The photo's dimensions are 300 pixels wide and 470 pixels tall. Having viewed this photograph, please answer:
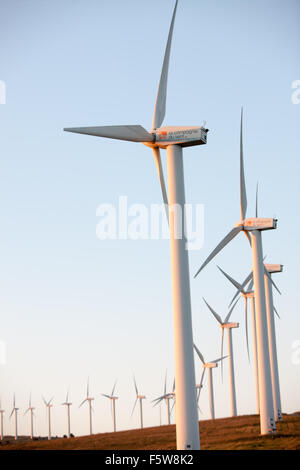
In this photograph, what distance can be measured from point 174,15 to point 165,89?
5053 mm

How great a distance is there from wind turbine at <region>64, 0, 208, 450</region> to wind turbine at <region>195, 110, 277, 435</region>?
29.5 feet

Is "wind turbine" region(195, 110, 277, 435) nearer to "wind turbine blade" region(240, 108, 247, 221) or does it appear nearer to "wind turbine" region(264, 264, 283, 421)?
"wind turbine blade" region(240, 108, 247, 221)

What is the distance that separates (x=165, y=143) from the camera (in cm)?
4472

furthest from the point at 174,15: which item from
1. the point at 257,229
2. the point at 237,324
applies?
the point at 237,324

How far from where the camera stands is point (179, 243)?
135ft

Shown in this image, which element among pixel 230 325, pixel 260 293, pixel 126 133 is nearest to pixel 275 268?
pixel 230 325

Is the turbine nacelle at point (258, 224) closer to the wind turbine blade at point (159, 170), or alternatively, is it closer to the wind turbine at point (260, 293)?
the wind turbine at point (260, 293)

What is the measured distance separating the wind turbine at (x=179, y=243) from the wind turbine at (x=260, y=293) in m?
8.99

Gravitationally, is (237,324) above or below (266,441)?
above

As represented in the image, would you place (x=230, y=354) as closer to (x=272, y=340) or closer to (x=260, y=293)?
(x=272, y=340)

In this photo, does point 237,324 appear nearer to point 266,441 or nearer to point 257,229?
point 257,229

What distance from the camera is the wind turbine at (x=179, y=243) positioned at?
39438 millimetres

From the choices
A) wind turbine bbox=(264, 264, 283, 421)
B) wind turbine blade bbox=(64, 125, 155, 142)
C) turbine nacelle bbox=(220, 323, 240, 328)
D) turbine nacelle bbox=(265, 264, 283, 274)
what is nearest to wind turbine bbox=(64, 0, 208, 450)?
wind turbine blade bbox=(64, 125, 155, 142)

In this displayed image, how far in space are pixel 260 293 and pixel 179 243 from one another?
17820mm
